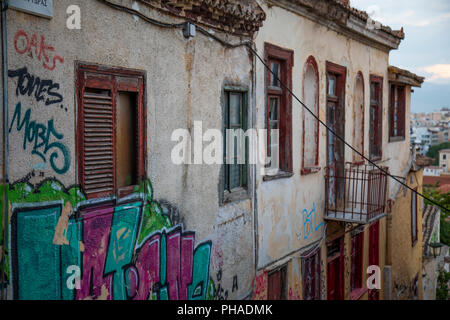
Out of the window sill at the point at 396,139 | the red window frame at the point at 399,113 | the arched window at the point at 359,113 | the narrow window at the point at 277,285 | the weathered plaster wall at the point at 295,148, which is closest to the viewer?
the weathered plaster wall at the point at 295,148

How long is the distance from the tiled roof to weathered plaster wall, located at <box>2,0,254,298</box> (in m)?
0.15

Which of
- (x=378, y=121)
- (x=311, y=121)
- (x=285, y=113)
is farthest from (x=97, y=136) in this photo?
(x=378, y=121)

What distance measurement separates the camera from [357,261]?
566 inches

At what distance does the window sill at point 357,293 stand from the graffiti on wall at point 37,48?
10.4m

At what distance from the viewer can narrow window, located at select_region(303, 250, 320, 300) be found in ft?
36.0

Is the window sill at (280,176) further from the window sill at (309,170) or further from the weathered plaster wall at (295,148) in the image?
the window sill at (309,170)

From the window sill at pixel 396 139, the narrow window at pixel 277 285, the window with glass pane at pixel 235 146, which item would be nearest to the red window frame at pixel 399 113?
the window sill at pixel 396 139

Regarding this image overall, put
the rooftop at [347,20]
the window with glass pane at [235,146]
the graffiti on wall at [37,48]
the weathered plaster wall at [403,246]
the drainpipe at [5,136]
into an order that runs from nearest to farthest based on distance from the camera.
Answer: the drainpipe at [5,136], the graffiti on wall at [37,48], the window with glass pane at [235,146], the rooftop at [347,20], the weathered plaster wall at [403,246]

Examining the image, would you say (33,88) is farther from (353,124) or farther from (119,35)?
(353,124)

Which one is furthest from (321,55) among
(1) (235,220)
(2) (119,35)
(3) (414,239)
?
(3) (414,239)

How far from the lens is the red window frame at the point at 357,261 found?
1413 centimetres

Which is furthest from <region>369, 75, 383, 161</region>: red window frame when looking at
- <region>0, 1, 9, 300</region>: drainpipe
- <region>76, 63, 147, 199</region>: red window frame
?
<region>0, 1, 9, 300</region>: drainpipe

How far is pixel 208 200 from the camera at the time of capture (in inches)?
296
